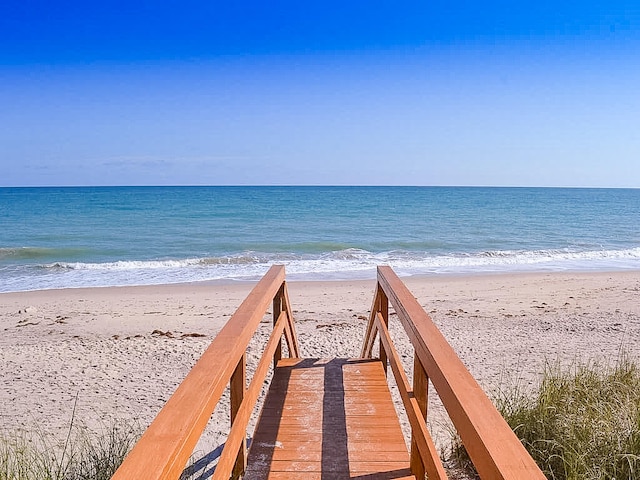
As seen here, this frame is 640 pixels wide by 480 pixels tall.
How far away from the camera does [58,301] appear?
12.0 metres

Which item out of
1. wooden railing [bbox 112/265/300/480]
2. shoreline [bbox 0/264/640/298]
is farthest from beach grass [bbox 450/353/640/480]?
shoreline [bbox 0/264/640/298]

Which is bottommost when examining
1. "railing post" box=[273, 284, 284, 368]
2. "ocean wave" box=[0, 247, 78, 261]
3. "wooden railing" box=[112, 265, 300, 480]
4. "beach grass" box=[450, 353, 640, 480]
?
"ocean wave" box=[0, 247, 78, 261]

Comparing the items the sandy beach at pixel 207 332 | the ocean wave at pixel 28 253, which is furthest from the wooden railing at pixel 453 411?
the ocean wave at pixel 28 253

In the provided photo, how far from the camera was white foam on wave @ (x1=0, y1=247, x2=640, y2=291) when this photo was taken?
15.5 metres

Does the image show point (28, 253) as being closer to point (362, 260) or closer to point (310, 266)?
point (310, 266)

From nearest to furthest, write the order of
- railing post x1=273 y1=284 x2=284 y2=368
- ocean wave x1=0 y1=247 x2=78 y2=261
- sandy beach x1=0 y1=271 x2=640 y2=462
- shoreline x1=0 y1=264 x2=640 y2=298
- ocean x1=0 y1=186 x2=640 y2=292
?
railing post x1=273 y1=284 x2=284 y2=368 → sandy beach x1=0 y1=271 x2=640 y2=462 → shoreline x1=0 y1=264 x2=640 y2=298 → ocean x1=0 y1=186 x2=640 y2=292 → ocean wave x1=0 y1=247 x2=78 y2=261

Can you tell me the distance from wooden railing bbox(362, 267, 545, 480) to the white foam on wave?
13.0 metres

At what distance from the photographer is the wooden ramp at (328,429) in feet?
9.14

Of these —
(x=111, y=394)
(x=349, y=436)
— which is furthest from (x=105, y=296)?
(x=349, y=436)

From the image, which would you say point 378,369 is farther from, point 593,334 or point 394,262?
point 394,262

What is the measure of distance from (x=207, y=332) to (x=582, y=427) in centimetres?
683

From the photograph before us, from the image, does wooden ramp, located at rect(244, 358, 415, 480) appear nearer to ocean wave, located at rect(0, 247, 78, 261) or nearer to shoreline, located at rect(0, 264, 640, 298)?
shoreline, located at rect(0, 264, 640, 298)

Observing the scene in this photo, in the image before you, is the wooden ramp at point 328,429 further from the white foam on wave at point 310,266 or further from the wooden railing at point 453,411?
the white foam on wave at point 310,266

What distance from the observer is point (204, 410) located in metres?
1.55
